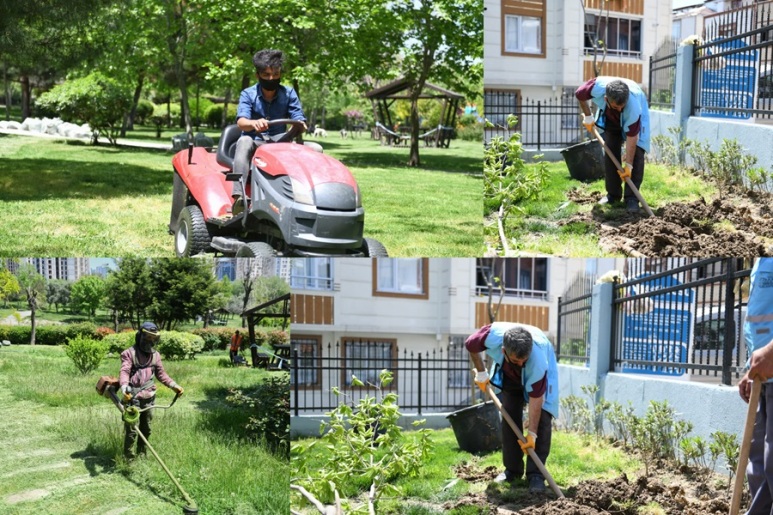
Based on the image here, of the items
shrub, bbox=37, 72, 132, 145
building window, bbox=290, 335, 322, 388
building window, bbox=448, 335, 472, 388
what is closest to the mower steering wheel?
building window, bbox=290, 335, 322, 388

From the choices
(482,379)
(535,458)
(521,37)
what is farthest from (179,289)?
(521,37)

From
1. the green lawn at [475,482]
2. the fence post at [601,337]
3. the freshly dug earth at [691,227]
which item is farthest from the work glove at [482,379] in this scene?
the fence post at [601,337]

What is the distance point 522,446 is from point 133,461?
7.10ft

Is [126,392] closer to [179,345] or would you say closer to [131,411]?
[131,411]

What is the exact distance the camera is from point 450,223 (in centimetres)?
661

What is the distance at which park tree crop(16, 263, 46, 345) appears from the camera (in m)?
5.21

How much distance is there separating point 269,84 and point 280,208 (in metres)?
0.78

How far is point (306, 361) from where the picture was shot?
5496 millimetres

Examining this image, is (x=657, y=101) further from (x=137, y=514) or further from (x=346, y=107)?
(x=346, y=107)

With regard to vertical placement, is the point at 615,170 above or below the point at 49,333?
above

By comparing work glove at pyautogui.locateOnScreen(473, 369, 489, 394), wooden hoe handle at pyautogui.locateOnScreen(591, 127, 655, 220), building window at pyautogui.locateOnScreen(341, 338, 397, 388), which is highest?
wooden hoe handle at pyautogui.locateOnScreen(591, 127, 655, 220)

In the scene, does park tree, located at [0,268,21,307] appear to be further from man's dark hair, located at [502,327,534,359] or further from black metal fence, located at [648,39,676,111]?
black metal fence, located at [648,39,676,111]

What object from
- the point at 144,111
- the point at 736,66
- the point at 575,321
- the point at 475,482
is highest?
the point at 144,111

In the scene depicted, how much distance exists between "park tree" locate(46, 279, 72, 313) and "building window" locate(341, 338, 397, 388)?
167 cm
